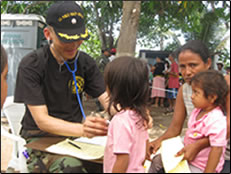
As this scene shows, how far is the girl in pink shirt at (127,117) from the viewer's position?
1387 mm

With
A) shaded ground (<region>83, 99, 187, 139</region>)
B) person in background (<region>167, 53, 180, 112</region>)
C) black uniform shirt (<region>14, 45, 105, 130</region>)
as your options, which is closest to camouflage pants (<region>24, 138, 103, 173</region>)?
black uniform shirt (<region>14, 45, 105, 130</region>)

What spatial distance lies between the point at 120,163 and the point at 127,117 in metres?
0.27

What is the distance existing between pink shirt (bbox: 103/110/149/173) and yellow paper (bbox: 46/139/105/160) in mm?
77

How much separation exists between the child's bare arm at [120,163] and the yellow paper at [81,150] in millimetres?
117

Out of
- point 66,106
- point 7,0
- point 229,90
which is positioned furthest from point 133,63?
point 7,0

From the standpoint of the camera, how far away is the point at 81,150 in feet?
4.91

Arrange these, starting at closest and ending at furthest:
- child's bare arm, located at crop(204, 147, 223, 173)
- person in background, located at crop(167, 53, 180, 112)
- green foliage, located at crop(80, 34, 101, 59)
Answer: child's bare arm, located at crop(204, 147, 223, 173) → person in background, located at crop(167, 53, 180, 112) → green foliage, located at crop(80, 34, 101, 59)

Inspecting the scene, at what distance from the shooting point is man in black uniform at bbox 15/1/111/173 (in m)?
1.57

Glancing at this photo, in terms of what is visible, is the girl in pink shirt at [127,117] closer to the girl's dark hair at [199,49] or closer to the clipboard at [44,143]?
the clipboard at [44,143]

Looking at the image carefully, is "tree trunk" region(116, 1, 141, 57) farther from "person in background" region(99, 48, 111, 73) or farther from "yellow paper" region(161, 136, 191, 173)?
"yellow paper" region(161, 136, 191, 173)

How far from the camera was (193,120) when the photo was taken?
6.13 feet

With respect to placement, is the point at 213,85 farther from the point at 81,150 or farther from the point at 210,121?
the point at 81,150

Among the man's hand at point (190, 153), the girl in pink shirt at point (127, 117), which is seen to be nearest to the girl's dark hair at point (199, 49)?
the girl in pink shirt at point (127, 117)

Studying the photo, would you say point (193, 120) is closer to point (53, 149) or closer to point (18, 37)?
point (53, 149)
